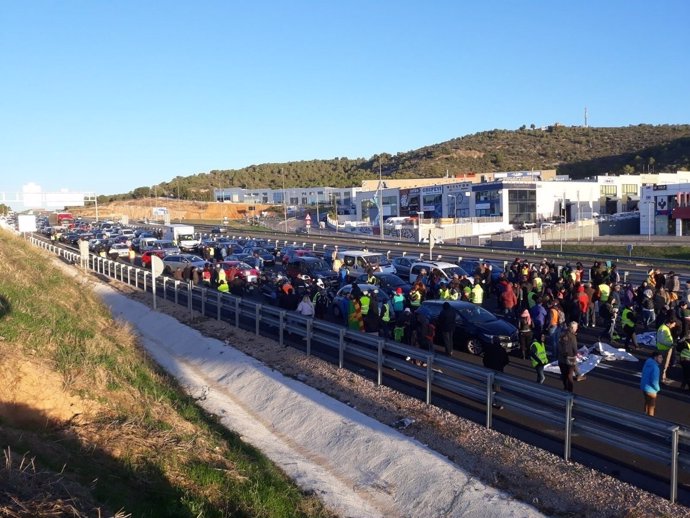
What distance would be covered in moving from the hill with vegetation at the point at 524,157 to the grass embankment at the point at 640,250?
253ft

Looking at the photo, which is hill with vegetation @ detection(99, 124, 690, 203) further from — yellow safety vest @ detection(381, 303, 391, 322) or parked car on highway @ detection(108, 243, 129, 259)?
yellow safety vest @ detection(381, 303, 391, 322)

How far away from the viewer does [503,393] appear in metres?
10.1

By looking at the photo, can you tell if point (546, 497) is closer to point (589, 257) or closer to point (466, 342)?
point (466, 342)

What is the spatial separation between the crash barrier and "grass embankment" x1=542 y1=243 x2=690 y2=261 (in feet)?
103

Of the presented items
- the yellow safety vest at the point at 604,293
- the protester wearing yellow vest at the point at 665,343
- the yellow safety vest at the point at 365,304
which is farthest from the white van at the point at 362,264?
the protester wearing yellow vest at the point at 665,343

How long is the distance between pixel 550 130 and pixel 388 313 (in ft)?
562

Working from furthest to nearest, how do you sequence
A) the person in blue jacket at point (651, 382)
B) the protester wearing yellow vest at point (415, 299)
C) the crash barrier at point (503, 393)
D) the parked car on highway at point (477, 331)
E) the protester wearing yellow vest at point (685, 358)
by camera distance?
1. the protester wearing yellow vest at point (415, 299)
2. the parked car on highway at point (477, 331)
3. the protester wearing yellow vest at point (685, 358)
4. the person in blue jacket at point (651, 382)
5. the crash barrier at point (503, 393)

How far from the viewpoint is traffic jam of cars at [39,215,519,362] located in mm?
16281

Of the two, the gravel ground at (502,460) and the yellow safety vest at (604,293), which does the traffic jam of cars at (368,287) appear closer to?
the gravel ground at (502,460)

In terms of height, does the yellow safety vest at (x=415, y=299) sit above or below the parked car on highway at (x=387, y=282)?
above

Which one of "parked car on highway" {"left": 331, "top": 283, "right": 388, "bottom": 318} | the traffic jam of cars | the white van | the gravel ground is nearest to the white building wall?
the traffic jam of cars

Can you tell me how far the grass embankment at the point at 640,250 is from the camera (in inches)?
1756

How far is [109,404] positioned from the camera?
9.65 m

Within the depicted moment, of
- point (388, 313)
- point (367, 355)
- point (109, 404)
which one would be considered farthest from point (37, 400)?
point (388, 313)
